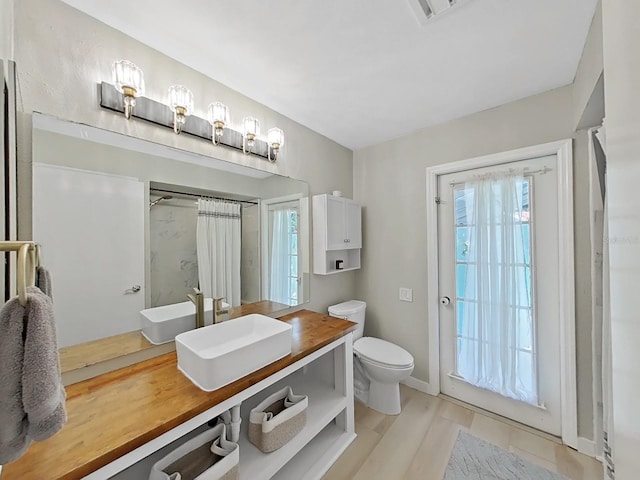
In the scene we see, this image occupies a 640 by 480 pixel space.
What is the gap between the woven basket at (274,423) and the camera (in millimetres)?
1207

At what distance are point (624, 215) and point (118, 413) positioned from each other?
1422mm

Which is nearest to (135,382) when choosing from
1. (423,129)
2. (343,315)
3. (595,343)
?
(343,315)

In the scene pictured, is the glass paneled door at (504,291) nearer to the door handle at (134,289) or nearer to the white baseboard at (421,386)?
the white baseboard at (421,386)

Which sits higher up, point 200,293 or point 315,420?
point 200,293

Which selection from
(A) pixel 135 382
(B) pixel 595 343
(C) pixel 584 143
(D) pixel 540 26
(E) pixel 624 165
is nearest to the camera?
(E) pixel 624 165

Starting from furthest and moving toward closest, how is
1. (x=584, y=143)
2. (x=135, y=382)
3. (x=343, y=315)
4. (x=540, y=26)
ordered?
1. (x=343, y=315)
2. (x=584, y=143)
3. (x=540, y=26)
4. (x=135, y=382)

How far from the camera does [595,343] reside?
1.41 m

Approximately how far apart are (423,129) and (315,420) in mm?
2377

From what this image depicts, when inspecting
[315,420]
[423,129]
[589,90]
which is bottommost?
[315,420]

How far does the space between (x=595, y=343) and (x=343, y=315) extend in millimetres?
1563

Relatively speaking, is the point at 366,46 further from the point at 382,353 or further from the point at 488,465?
the point at 488,465

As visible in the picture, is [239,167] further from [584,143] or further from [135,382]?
[584,143]

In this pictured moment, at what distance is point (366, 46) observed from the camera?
4.33 feet

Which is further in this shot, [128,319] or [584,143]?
[584,143]
